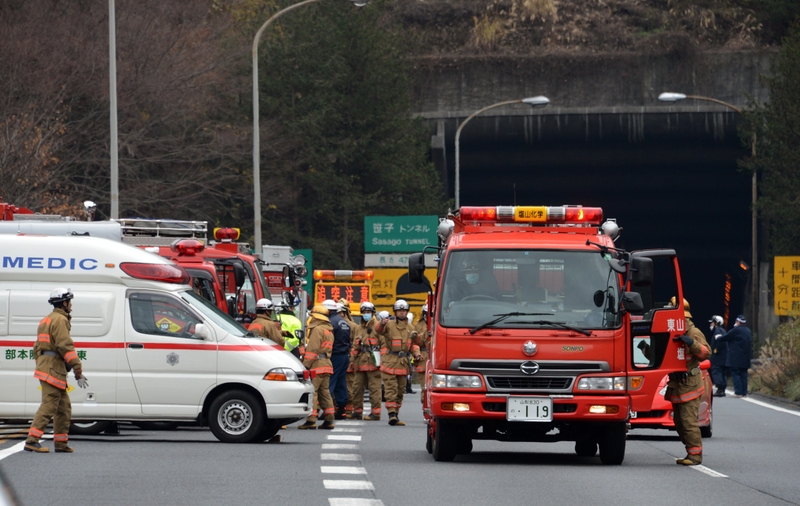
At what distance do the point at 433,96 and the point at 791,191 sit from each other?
525 inches

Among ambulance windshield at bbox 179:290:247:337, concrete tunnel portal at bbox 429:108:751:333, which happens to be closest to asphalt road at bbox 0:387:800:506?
ambulance windshield at bbox 179:290:247:337

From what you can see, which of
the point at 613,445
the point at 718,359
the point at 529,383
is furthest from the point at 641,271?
the point at 718,359

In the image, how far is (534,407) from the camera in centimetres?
1352

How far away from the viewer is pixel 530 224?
48.8 ft

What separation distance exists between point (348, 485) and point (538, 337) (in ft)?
8.59

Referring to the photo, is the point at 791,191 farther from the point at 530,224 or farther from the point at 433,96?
the point at 530,224

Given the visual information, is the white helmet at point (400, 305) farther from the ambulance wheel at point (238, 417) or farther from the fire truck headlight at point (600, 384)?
the fire truck headlight at point (600, 384)

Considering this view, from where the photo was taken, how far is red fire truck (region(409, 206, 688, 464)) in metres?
13.6

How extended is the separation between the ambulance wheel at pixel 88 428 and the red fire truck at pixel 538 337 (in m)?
4.93

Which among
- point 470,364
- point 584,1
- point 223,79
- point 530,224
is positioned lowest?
point 470,364

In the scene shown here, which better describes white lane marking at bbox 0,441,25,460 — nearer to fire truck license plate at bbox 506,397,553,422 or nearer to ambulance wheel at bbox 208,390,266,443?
ambulance wheel at bbox 208,390,266,443

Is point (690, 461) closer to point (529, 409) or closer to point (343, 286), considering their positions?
point (529, 409)

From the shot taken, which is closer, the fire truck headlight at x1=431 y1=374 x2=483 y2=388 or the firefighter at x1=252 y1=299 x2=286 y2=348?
the fire truck headlight at x1=431 y1=374 x2=483 y2=388

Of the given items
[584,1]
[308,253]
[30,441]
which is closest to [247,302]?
[30,441]
